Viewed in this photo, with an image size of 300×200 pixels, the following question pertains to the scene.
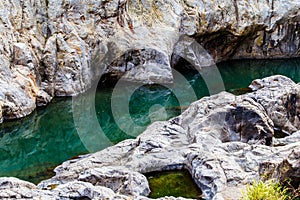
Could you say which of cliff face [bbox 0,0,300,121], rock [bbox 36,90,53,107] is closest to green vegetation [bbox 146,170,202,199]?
cliff face [bbox 0,0,300,121]

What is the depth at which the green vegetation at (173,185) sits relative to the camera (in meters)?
12.0

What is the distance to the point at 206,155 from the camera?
1294 cm

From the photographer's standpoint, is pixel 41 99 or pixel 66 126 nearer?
pixel 66 126

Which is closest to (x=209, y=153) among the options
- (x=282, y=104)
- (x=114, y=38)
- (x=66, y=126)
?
(x=282, y=104)

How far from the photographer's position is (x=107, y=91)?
→ 96.3 feet

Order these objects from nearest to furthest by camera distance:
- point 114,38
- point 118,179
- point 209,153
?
point 118,179
point 209,153
point 114,38

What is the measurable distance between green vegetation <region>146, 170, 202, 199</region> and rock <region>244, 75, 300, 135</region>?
21.2 ft

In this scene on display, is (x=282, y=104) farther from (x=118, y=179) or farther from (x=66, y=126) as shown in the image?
(x=66, y=126)

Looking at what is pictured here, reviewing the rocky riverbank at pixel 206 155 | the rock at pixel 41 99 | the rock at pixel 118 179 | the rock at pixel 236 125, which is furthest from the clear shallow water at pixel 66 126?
the rock at pixel 236 125

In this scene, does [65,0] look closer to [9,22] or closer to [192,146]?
[9,22]

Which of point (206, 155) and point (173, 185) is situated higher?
point (206, 155)

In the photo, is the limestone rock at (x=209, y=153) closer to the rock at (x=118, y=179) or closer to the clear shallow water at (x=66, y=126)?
the rock at (x=118, y=179)

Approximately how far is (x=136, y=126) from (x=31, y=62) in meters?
7.75

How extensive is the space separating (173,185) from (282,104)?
27.9ft
